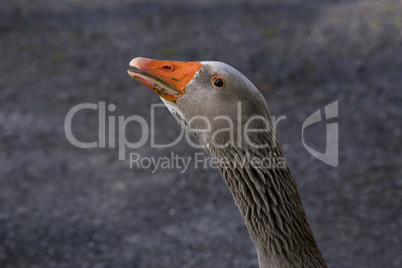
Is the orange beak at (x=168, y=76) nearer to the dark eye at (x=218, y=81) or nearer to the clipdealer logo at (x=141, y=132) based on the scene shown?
the dark eye at (x=218, y=81)

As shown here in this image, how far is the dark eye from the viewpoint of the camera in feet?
9.64

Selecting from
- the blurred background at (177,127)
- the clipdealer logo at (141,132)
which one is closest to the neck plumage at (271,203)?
the blurred background at (177,127)

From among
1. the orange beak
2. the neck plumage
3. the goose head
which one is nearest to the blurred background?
the neck plumage

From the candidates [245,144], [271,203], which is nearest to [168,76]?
[245,144]

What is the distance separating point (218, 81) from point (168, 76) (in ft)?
1.14

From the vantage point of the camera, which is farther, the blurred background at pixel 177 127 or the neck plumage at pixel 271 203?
the blurred background at pixel 177 127

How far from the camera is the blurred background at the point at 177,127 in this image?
17.4 ft

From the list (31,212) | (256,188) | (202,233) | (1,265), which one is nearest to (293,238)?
(256,188)

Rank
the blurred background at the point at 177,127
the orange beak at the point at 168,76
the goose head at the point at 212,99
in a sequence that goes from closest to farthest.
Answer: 1. the goose head at the point at 212,99
2. the orange beak at the point at 168,76
3. the blurred background at the point at 177,127

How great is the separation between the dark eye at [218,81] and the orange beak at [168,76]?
154 millimetres

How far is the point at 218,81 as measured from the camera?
2949 mm

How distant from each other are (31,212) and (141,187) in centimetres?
139

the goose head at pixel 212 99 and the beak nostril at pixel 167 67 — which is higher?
the beak nostril at pixel 167 67

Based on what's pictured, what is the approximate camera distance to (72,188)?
627 centimetres
